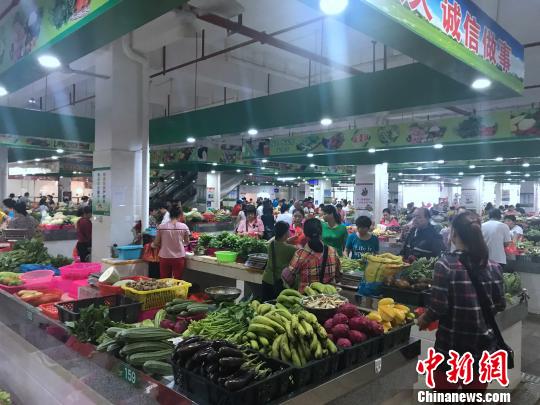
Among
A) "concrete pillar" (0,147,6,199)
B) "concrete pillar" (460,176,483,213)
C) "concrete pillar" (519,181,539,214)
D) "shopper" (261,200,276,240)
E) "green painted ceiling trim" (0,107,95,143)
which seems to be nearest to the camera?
"green painted ceiling trim" (0,107,95,143)

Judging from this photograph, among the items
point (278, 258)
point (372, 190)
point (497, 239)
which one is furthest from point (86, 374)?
point (372, 190)

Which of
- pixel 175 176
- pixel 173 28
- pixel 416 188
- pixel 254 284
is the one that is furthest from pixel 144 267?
pixel 416 188

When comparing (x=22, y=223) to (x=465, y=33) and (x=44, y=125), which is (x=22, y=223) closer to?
(x=44, y=125)

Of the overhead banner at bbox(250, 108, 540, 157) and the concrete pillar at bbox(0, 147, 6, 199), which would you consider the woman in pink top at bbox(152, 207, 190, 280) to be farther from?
the concrete pillar at bbox(0, 147, 6, 199)

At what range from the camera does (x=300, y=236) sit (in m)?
6.86

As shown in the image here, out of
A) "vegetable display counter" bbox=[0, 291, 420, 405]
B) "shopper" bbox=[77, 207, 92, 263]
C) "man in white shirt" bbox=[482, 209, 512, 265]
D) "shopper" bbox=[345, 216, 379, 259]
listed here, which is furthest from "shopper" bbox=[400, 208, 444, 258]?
"shopper" bbox=[77, 207, 92, 263]

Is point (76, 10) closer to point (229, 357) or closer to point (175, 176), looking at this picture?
point (229, 357)

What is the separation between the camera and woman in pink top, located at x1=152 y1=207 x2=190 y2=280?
6441 mm

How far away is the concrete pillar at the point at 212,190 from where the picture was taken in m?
20.4

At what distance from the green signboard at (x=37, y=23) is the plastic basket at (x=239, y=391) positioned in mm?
2576

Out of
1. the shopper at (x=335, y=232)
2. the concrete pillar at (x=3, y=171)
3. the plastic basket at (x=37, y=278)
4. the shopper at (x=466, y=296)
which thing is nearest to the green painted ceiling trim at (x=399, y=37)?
the shopper at (x=466, y=296)

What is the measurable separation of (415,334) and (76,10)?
14.0ft

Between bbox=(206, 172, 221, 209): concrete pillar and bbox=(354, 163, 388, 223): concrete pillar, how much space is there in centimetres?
757

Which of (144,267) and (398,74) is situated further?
(144,267)
